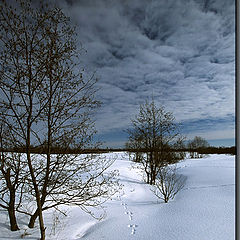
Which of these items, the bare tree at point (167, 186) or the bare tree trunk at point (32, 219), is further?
the bare tree at point (167, 186)

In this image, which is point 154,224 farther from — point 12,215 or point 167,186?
point 167,186

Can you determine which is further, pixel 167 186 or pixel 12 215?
pixel 167 186

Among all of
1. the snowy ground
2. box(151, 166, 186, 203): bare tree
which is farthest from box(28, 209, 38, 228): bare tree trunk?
box(151, 166, 186, 203): bare tree

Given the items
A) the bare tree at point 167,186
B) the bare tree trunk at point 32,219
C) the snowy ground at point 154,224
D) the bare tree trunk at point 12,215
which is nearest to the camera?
the snowy ground at point 154,224

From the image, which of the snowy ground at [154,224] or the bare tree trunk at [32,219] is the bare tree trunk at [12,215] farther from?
the bare tree trunk at [32,219]

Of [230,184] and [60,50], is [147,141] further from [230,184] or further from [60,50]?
[60,50]

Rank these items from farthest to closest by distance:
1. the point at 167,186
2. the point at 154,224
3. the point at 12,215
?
the point at 167,186 → the point at 154,224 → the point at 12,215

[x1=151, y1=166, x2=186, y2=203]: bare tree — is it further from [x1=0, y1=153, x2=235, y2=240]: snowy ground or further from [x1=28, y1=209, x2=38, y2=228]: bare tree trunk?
[x1=28, y1=209, x2=38, y2=228]: bare tree trunk

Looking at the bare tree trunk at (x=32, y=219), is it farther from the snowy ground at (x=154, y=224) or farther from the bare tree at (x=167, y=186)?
the bare tree at (x=167, y=186)

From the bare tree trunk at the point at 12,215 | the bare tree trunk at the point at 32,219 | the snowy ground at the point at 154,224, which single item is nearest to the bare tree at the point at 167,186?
the snowy ground at the point at 154,224

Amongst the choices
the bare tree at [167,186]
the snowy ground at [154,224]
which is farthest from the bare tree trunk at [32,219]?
the bare tree at [167,186]

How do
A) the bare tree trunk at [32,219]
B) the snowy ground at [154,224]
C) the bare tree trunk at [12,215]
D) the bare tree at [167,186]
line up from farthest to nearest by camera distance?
the bare tree at [167,186], the bare tree trunk at [32,219], the bare tree trunk at [12,215], the snowy ground at [154,224]

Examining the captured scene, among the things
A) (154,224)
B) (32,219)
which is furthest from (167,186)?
(32,219)

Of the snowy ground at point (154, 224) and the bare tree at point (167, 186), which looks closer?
the snowy ground at point (154, 224)
